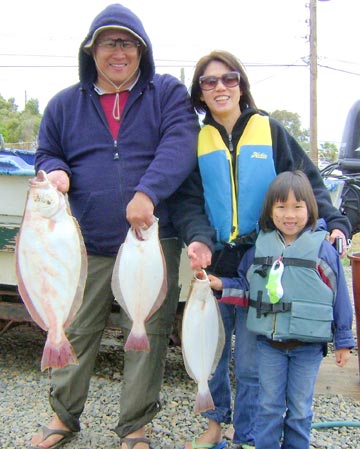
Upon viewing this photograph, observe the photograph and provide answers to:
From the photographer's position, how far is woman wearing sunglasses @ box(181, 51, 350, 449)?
2963 mm

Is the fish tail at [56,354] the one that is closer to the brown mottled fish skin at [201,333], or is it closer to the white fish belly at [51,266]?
the white fish belly at [51,266]

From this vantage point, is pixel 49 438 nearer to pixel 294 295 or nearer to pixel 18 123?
pixel 294 295

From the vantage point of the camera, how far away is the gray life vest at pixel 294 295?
2.72 metres

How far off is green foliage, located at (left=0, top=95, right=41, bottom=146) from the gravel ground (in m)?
35.5

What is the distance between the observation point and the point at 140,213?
2582 millimetres

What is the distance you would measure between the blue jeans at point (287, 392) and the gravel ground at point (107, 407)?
2.06 ft

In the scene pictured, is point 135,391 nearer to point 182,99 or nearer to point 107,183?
point 107,183

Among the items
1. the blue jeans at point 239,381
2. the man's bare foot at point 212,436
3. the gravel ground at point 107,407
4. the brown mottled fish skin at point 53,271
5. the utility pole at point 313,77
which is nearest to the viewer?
the brown mottled fish skin at point 53,271

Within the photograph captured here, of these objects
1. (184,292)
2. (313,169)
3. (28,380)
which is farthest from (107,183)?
(28,380)

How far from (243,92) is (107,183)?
92 cm

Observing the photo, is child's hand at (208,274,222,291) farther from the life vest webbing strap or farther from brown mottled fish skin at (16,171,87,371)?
brown mottled fish skin at (16,171,87,371)

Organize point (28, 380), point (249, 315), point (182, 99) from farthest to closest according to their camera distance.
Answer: point (28, 380)
point (182, 99)
point (249, 315)

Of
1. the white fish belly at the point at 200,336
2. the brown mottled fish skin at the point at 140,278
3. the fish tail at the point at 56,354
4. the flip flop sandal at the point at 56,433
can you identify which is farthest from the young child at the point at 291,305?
the flip flop sandal at the point at 56,433

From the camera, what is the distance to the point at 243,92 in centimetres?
310
